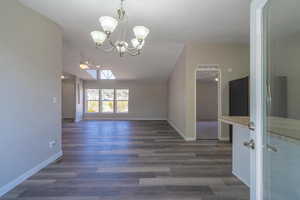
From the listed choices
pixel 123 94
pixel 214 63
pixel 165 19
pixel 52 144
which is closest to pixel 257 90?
pixel 165 19

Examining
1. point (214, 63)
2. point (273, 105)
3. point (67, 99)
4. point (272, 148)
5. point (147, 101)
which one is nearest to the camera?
point (272, 148)

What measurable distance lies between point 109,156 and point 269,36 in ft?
11.0

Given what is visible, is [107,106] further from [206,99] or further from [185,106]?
[185,106]

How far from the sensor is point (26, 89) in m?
2.69

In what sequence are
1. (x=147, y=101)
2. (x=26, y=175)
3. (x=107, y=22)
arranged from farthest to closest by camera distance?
(x=147, y=101)
(x=26, y=175)
(x=107, y=22)

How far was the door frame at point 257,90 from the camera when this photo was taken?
1.30 metres

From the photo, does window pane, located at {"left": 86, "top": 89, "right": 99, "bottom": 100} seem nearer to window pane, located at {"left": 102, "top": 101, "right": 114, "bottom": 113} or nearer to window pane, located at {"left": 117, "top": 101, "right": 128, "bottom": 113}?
window pane, located at {"left": 102, "top": 101, "right": 114, "bottom": 113}

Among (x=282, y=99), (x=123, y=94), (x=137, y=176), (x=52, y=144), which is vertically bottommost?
(x=137, y=176)

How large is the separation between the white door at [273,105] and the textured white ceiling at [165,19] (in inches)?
64.1

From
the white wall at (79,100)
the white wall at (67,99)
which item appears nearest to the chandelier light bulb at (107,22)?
the white wall at (79,100)

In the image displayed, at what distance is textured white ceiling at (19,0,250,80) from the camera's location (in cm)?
277

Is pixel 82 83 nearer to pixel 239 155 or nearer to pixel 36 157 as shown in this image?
pixel 36 157

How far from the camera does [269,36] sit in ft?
4.42

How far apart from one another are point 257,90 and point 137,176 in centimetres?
215
